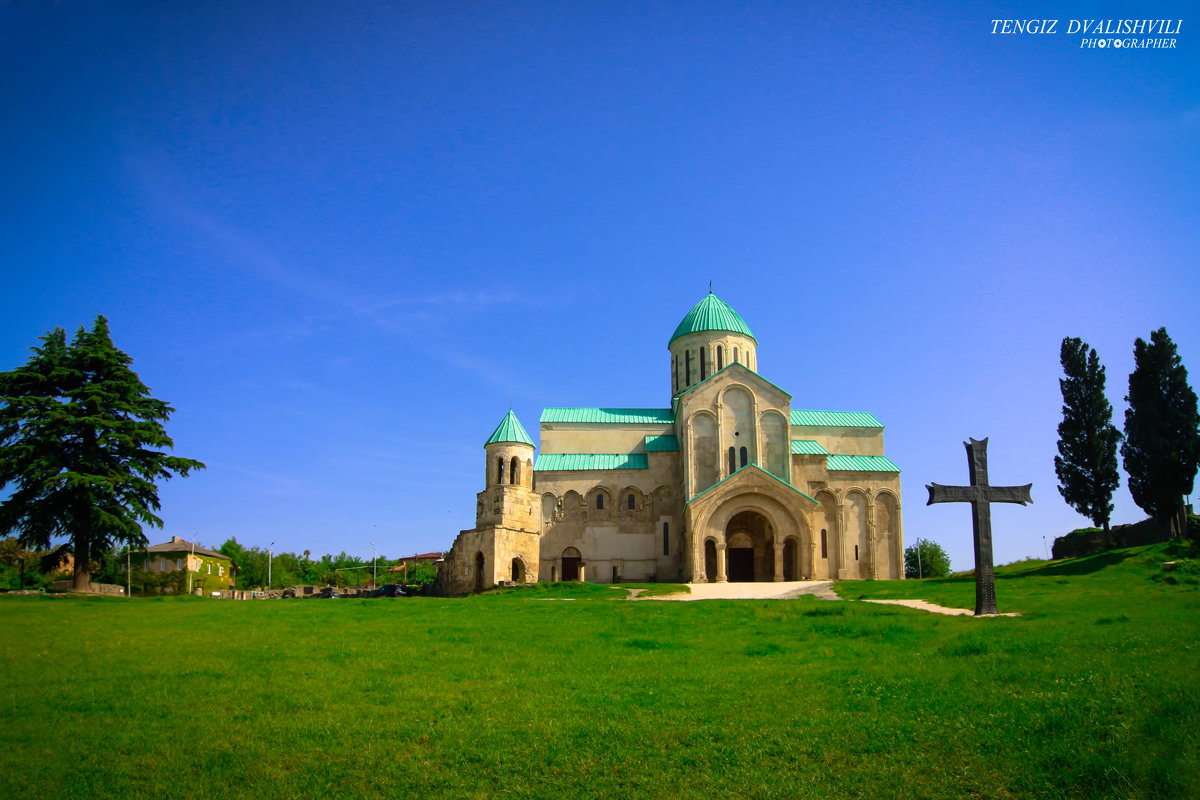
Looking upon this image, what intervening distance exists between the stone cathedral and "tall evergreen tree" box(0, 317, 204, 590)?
48.2 ft

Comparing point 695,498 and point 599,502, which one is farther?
point 599,502

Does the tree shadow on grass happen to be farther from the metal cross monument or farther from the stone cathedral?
the metal cross monument

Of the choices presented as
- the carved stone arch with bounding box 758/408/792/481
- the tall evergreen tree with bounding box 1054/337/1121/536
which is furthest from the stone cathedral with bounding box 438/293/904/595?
the tall evergreen tree with bounding box 1054/337/1121/536

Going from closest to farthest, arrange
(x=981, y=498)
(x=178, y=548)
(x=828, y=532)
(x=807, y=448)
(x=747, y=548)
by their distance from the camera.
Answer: (x=981, y=498) → (x=747, y=548) → (x=828, y=532) → (x=807, y=448) → (x=178, y=548)

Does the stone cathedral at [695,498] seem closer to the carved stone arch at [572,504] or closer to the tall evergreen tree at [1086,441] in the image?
the carved stone arch at [572,504]

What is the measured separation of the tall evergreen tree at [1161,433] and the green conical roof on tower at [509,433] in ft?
93.0

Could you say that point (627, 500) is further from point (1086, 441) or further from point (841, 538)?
point (1086, 441)

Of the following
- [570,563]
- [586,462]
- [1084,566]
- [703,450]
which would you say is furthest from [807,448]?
[1084,566]

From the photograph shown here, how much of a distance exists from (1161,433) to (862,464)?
47.8ft

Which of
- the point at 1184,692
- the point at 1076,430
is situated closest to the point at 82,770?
the point at 1184,692

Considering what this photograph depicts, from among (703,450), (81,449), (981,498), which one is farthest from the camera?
(703,450)

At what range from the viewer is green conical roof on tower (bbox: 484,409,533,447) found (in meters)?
41.1

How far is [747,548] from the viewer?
4222cm

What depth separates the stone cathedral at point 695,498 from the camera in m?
38.6
